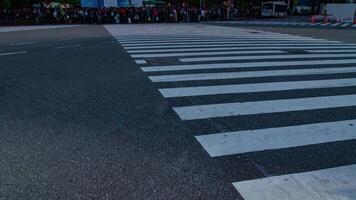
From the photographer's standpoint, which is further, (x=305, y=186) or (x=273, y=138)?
(x=273, y=138)

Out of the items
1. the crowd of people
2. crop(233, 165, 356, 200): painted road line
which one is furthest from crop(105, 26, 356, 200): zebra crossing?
the crowd of people

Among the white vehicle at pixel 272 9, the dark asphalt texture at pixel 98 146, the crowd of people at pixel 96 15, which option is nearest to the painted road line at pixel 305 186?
the dark asphalt texture at pixel 98 146

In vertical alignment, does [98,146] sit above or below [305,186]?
above

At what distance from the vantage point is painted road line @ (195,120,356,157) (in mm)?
3779

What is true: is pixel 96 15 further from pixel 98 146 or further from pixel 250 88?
pixel 98 146

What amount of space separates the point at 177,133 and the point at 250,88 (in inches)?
104

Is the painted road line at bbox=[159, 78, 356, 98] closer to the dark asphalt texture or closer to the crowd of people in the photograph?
the dark asphalt texture

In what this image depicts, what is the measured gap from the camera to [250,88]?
6.35 m

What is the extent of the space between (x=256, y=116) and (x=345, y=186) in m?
1.92

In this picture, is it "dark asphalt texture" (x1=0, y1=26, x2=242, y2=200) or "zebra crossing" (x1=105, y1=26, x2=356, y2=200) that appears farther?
"zebra crossing" (x1=105, y1=26, x2=356, y2=200)

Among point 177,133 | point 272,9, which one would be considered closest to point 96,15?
point 272,9

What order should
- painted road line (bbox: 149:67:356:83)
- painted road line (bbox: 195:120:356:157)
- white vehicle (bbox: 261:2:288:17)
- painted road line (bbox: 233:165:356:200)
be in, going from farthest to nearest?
white vehicle (bbox: 261:2:288:17) < painted road line (bbox: 149:67:356:83) < painted road line (bbox: 195:120:356:157) < painted road line (bbox: 233:165:356:200)

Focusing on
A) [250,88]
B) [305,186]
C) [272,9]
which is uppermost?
[272,9]

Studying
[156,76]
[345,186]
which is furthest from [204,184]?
[156,76]
